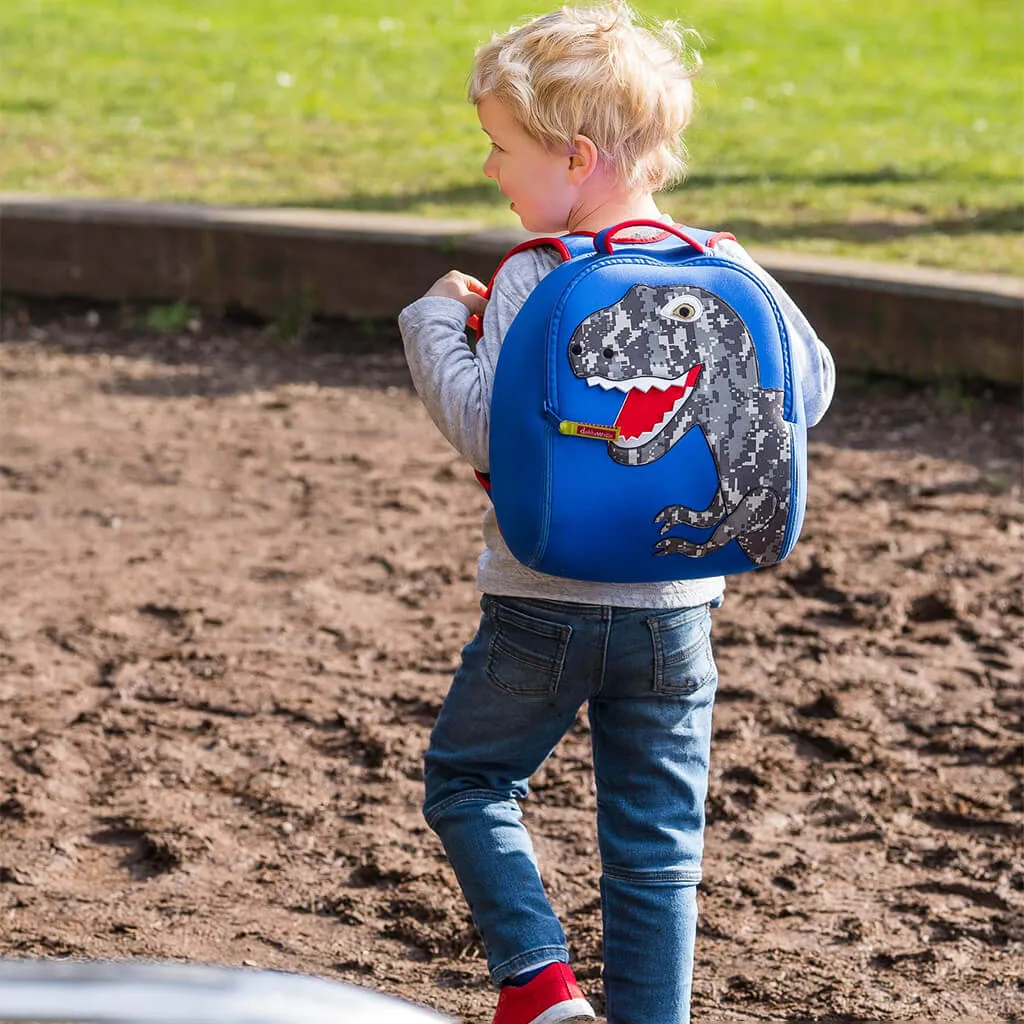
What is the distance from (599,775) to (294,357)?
4.48 metres

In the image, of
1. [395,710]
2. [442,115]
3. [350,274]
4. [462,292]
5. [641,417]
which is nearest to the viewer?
[641,417]

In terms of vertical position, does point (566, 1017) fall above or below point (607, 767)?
below

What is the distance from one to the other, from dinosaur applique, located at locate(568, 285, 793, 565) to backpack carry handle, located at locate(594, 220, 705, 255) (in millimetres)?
80

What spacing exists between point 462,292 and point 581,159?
0.79ft

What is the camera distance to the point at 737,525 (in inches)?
81.0

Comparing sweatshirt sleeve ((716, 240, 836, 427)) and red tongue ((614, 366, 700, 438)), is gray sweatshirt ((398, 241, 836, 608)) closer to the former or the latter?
sweatshirt sleeve ((716, 240, 836, 427))

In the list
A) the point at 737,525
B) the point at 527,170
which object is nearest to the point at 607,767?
the point at 737,525

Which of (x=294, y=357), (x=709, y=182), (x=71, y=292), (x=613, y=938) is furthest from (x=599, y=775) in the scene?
(x=709, y=182)

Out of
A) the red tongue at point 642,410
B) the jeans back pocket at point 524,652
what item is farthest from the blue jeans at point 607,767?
the red tongue at point 642,410

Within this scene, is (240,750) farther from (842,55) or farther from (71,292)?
(842,55)

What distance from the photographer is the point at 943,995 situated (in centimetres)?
272

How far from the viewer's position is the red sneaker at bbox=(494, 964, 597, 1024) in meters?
2.24

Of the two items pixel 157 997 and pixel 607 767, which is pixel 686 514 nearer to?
pixel 607 767

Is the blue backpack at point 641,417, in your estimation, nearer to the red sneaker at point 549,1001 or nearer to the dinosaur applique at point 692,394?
the dinosaur applique at point 692,394
